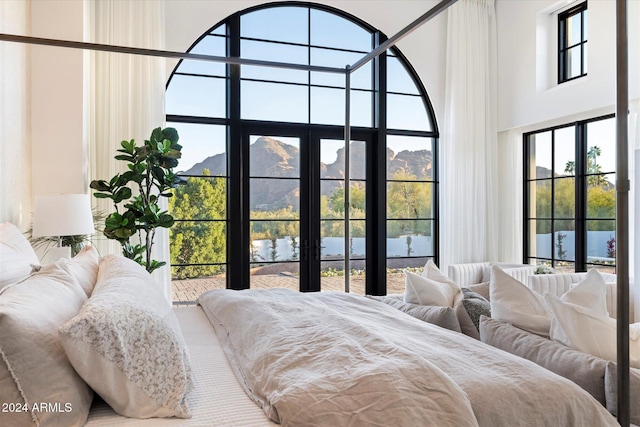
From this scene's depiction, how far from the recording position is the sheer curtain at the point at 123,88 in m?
4.31

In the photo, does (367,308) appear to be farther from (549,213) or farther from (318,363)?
(549,213)

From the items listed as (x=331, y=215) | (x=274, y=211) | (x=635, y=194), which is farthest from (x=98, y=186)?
(x=635, y=194)

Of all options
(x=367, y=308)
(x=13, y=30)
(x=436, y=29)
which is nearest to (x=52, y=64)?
(x=13, y=30)

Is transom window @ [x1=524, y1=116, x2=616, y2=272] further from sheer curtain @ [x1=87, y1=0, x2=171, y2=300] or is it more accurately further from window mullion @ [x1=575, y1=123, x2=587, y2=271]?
sheer curtain @ [x1=87, y1=0, x2=171, y2=300]

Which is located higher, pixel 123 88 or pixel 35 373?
pixel 123 88

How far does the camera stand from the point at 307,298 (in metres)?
2.64

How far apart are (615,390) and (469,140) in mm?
4322

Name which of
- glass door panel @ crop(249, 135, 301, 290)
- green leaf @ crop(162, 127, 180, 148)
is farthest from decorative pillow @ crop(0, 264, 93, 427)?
glass door panel @ crop(249, 135, 301, 290)

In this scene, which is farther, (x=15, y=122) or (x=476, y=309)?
(x=15, y=122)

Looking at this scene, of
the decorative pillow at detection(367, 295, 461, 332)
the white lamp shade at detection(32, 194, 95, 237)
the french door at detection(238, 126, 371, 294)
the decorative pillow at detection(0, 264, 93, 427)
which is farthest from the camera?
the french door at detection(238, 126, 371, 294)

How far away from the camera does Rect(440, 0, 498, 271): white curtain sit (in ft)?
18.2

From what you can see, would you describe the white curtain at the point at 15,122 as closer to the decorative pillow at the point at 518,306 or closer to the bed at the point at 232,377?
the bed at the point at 232,377

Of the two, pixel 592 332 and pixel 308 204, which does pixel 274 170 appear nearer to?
pixel 308 204

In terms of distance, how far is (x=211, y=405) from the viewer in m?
1.42
